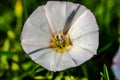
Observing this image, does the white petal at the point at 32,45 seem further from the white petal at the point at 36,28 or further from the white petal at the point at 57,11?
the white petal at the point at 57,11

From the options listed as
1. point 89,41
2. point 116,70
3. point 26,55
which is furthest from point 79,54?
point 26,55

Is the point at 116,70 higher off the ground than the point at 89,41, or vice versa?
the point at 89,41

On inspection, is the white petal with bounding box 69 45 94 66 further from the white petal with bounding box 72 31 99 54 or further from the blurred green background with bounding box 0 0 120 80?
the blurred green background with bounding box 0 0 120 80

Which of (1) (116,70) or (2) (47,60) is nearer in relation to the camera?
(2) (47,60)

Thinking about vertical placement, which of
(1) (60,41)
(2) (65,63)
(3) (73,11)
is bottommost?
(2) (65,63)

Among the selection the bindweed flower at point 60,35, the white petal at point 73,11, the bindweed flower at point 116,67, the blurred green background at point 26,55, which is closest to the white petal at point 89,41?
the bindweed flower at point 60,35

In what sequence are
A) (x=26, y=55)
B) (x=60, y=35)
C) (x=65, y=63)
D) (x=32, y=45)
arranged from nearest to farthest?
(x=65, y=63) < (x=32, y=45) < (x=60, y=35) < (x=26, y=55)

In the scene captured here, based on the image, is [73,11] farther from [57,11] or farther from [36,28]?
[36,28]
